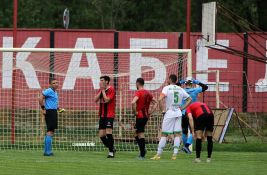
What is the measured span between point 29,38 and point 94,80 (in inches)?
236

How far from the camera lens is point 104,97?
22531 mm

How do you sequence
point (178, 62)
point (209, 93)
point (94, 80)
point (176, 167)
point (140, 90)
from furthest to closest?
point (209, 93) < point (94, 80) < point (178, 62) < point (140, 90) < point (176, 167)

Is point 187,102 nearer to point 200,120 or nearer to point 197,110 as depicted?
point 197,110

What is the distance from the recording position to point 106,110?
22797mm

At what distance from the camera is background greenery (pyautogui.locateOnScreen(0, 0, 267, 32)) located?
1944 inches

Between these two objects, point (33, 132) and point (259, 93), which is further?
point (259, 93)

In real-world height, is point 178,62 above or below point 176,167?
above

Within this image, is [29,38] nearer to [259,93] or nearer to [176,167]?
[259,93]

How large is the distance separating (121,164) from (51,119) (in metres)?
3.43

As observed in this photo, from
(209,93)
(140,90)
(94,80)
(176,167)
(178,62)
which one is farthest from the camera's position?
(209,93)

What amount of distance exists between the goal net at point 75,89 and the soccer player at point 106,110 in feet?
7.67

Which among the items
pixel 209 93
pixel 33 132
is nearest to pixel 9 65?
pixel 33 132

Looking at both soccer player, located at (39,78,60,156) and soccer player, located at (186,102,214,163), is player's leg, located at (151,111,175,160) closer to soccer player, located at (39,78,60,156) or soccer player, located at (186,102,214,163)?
soccer player, located at (186,102,214,163)

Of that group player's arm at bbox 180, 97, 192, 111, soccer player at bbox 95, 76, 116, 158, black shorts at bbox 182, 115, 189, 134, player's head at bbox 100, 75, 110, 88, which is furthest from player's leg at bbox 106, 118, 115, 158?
black shorts at bbox 182, 115, 189, 134
